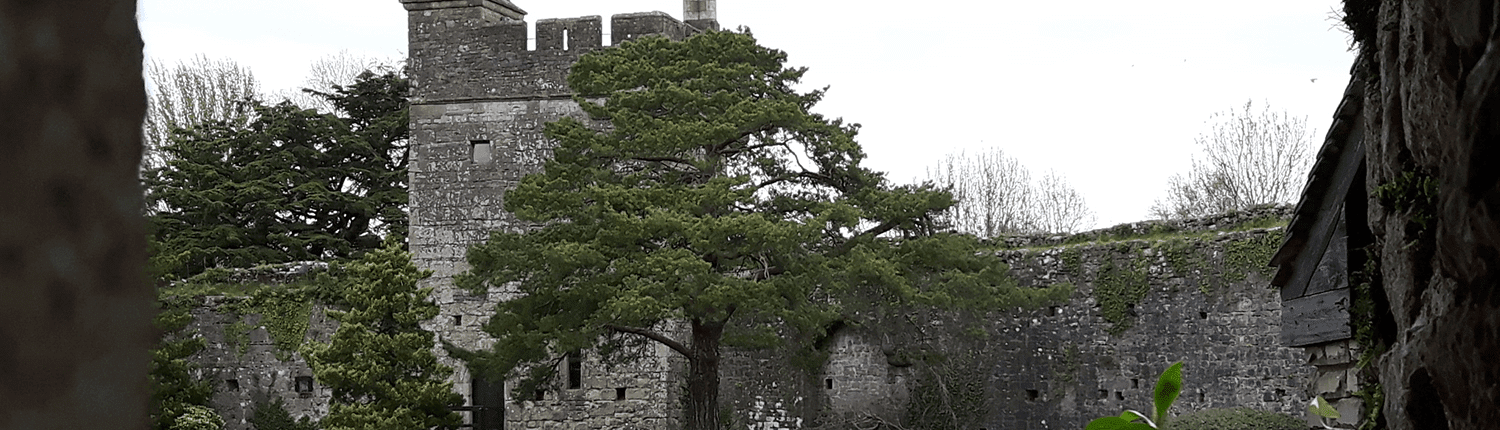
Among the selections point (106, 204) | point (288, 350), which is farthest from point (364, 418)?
point (106, 204)

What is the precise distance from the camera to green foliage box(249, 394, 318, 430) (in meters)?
20.4

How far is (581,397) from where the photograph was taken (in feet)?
63.0

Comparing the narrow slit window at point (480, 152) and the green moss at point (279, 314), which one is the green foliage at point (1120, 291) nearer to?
the narrow slit window at point (480, 152)

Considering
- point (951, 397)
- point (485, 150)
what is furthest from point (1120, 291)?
point (485, 150)

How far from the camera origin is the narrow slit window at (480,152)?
763 inches

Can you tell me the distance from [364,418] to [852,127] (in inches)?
240

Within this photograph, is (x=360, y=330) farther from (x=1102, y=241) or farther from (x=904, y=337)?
(x=1102, y=241)

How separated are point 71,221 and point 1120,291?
16.1 meters

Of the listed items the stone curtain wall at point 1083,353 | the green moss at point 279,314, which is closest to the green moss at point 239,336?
the green moss at point 279,314

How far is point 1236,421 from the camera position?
14188 millimetres

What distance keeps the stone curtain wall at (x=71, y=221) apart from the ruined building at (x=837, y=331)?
14500mm

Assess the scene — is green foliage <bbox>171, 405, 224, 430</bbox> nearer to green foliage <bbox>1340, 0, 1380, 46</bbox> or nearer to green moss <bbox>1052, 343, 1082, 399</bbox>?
green moss <bbox>1052, 343, 1082, 399</bbox>

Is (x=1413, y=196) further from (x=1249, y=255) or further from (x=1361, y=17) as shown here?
(x=1249, y=255)

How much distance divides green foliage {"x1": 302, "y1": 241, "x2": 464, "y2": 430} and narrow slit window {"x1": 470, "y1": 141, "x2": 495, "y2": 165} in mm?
2908
